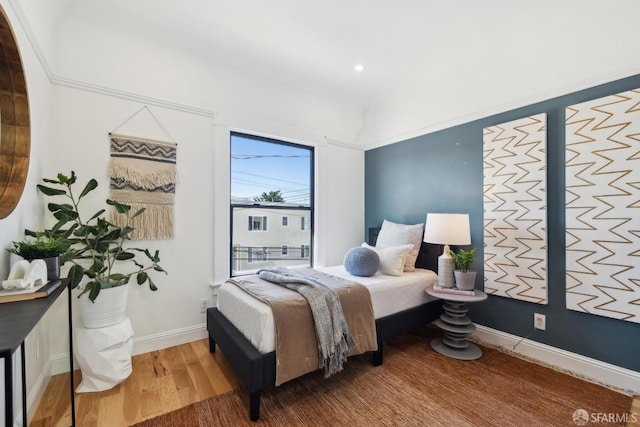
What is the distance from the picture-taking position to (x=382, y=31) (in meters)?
2.48

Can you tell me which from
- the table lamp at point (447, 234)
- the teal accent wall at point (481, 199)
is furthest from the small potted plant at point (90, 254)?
the teal accent wall at point (481, 199)

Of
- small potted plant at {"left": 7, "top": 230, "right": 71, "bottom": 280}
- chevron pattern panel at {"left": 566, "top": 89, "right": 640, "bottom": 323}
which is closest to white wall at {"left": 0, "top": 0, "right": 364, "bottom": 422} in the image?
small potted plant at {"left": 7, "top": 230, "right": 71, "bottom": 280}

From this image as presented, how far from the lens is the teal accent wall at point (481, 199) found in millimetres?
2027

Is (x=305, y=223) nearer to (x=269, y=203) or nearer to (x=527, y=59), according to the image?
(x=269, y=203)

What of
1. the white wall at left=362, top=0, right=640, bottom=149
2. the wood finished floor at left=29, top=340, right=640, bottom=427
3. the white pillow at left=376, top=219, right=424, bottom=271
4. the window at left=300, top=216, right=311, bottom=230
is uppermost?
the white wall at left=362, top=0, right=640, bottom=149

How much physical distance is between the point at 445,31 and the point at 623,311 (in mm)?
2637

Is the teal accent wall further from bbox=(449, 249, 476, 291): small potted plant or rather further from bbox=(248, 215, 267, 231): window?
bbox=(248, 215, 267, 231): window

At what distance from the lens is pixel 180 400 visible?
1814 millimetres

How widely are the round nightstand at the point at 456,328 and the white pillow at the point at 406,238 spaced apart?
40 centimetres

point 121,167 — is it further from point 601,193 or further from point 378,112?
point 601,193

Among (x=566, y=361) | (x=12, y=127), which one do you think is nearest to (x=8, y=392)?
(x=12, y=127)

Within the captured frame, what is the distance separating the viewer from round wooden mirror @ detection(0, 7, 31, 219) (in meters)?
1.42

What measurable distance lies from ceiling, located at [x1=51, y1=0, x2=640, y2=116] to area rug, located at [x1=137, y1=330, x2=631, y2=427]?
2.43m

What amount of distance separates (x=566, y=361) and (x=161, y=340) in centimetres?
345
